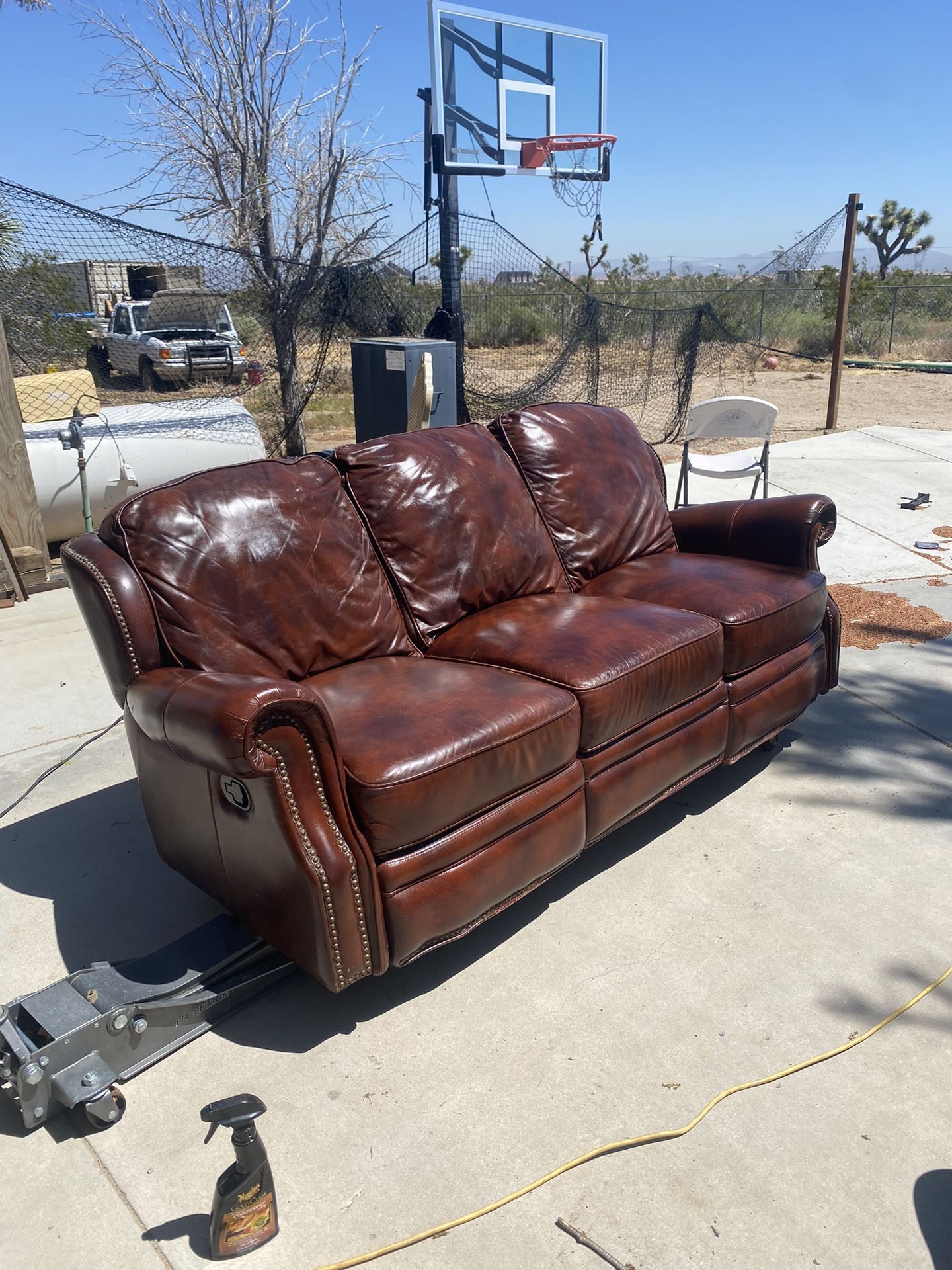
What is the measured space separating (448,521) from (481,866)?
1166mm

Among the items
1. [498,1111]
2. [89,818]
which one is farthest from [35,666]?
[498,1111]

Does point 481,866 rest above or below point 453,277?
below

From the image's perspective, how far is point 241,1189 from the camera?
1.54 metres

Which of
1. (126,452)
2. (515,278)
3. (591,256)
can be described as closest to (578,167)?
(515,278)

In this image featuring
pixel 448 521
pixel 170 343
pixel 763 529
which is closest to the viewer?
pixel 448 521

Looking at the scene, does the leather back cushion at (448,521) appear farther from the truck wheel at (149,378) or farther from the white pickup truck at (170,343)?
the truck wheel at (149,378)

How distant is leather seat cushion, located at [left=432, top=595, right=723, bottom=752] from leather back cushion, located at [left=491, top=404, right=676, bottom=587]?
44 cm

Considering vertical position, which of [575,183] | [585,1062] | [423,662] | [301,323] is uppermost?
[575,183]

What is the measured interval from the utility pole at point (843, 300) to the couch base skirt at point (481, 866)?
7602 mm

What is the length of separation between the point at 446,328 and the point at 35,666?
3677 millimetres

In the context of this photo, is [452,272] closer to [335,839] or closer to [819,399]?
[335,839]

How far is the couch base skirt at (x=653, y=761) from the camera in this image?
248cm

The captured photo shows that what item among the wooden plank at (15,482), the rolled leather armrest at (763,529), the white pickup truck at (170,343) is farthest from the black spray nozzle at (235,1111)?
the white pickup truck at (170,343)

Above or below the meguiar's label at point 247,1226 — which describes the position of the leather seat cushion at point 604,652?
above
